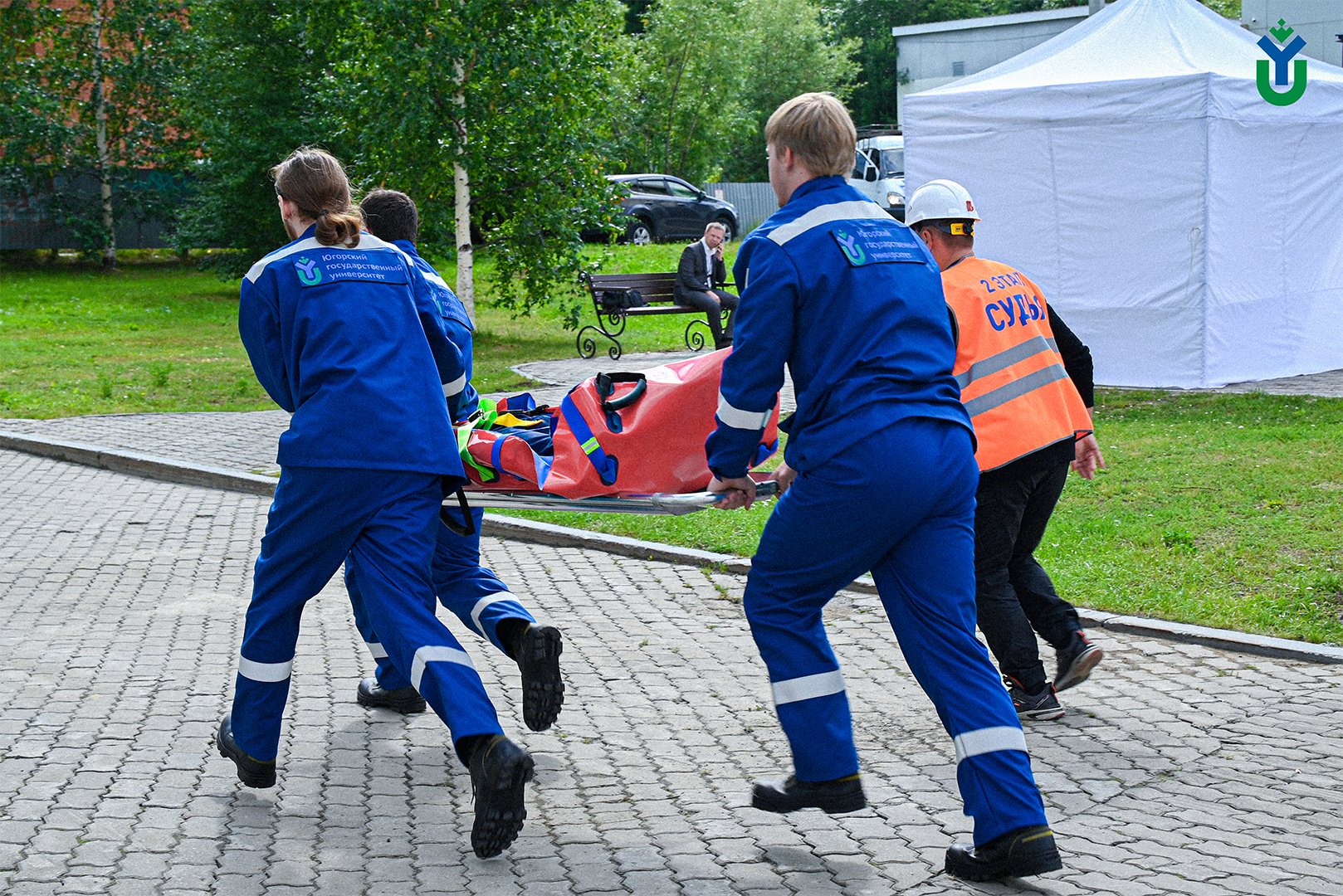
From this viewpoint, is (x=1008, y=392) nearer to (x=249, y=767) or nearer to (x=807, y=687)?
(x=807, y=687)

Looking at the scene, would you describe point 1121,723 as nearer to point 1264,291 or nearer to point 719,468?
point 719,468

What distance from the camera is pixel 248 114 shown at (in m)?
28.3

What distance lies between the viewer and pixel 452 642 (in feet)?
14.1

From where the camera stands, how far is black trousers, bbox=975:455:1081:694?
17.1ft

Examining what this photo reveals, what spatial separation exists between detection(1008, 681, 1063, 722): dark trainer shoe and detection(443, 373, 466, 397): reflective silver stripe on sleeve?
7.47ft

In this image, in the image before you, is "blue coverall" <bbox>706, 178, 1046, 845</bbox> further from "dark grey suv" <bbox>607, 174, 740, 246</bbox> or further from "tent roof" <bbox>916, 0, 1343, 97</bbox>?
"dark grey suv" <bbox>607, 174, 740, 246</bbox>

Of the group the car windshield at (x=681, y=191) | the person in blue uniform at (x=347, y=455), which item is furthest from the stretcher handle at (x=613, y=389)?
the car windshield at (x=681, y=191)

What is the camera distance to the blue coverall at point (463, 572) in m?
5.02

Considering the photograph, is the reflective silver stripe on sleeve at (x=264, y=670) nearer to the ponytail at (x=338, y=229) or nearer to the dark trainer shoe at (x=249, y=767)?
the dark trainer shoe at (x=249, y=767)

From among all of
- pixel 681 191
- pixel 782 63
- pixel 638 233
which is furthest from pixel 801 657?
pixel 782 63

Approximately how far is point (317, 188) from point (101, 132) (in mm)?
33810

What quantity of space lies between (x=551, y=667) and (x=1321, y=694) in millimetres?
2957

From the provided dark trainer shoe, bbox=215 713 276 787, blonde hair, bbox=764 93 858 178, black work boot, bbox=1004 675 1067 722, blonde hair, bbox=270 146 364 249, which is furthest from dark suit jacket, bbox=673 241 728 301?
blonde hair, bbox=764 93 858 178

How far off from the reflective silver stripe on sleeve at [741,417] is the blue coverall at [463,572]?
1.23 m
